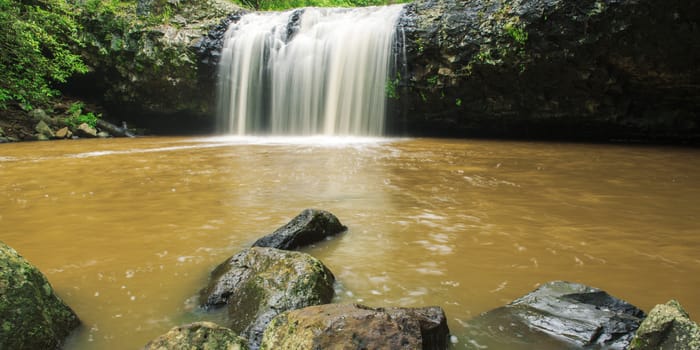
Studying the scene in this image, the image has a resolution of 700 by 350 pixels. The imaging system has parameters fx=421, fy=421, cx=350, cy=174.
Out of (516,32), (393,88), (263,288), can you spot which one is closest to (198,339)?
(263,288)

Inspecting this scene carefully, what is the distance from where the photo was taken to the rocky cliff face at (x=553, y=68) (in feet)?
28.7

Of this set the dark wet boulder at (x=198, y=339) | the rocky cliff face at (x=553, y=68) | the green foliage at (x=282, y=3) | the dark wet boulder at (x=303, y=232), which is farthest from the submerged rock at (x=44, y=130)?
the dark wet boulder at (x=198, y=339)

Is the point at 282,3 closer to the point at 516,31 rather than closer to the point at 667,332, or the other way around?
the point at 516,31

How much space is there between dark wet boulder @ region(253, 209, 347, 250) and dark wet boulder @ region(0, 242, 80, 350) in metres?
1.17

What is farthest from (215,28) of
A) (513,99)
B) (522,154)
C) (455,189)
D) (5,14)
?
(455,189)

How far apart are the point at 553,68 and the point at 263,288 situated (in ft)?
32.9

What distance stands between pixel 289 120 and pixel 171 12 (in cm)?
515

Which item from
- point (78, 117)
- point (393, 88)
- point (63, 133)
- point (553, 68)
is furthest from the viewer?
point (78, 117)

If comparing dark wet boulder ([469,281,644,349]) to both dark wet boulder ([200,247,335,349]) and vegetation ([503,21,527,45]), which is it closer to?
dark wet boulder ([200,247,335,349])

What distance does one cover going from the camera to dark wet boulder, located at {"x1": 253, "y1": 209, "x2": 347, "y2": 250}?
2.76 meters

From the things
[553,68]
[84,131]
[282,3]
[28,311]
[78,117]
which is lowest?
[28,311]

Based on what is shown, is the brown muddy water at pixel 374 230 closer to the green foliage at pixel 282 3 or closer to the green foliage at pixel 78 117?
the green foliage at pixel 78 117

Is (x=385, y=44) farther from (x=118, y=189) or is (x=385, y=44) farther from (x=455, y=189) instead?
(x=118, y=189)

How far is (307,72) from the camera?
→ 12.9m
